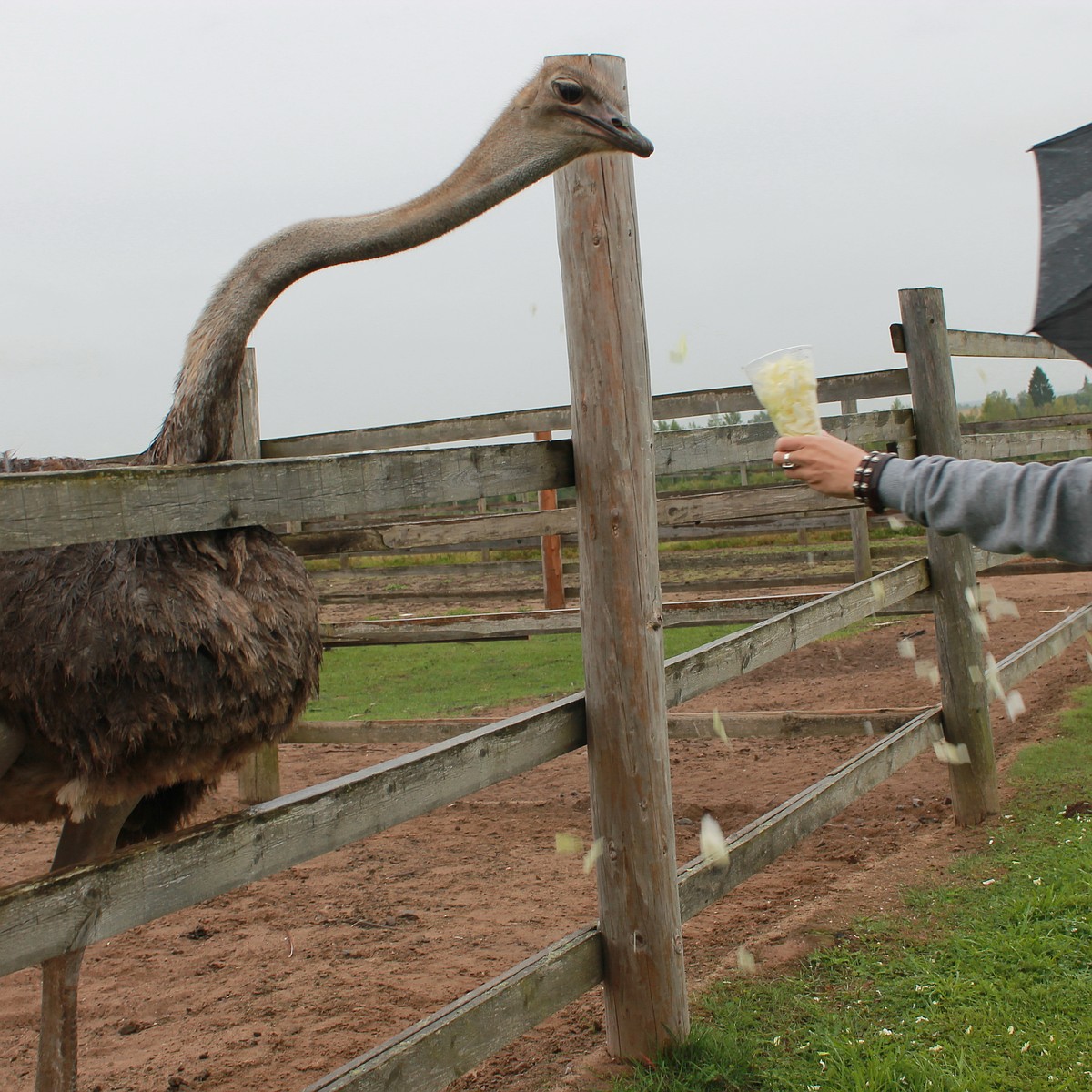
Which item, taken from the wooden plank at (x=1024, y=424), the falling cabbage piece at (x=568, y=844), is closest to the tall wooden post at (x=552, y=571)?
the falling cabbage piece at (x=568, y=844)

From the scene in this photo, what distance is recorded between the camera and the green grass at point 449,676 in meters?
7.53

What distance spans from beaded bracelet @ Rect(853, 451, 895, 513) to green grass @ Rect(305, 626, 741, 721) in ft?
17.0

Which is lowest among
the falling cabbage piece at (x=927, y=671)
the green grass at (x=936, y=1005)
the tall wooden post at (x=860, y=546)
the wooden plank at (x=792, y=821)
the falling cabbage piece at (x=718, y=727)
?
the green grass at (x=936, y=1005)

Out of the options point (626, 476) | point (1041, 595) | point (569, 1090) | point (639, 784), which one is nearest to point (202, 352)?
point (626, 476)

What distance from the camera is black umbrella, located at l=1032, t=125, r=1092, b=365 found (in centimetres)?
187

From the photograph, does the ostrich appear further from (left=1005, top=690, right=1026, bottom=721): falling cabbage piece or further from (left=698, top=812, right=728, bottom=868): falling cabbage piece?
(left=1005, top=690, right=1026, bottom=721): falling cabbage piece

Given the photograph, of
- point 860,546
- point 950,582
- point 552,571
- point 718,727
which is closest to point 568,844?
point 718,727

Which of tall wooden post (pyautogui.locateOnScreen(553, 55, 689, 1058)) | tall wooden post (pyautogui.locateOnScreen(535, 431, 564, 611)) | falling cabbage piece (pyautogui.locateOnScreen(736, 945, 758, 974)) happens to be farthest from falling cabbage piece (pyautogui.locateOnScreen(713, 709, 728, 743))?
tall wooden post (pyautogui.locateOnScreen(535, 431, 564, 611))

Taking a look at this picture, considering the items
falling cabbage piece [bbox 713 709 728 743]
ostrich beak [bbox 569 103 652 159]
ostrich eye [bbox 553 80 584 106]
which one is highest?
ostrich eye [bbox 553 80 584 106]

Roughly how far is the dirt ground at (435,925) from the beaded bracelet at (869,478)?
160 cm

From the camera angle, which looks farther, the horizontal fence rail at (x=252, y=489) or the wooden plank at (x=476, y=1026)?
the wooden plank at (x=476, y=1026)

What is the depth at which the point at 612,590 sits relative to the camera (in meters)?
2.74

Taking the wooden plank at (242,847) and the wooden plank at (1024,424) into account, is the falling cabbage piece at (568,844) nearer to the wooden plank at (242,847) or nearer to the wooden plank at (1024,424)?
the wooden plank at (242,847)

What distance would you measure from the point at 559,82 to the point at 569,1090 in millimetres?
2419
